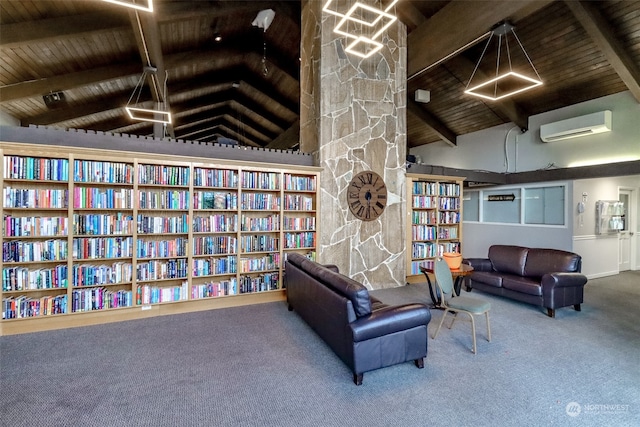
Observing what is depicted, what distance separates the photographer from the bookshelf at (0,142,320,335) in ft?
11.5

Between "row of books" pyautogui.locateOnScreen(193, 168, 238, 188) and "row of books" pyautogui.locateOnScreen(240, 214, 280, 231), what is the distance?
1.96 feet

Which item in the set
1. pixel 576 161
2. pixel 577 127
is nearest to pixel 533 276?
pixel 576 161

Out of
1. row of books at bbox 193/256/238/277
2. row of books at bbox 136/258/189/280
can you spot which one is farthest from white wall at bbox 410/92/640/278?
row of books at bbox 136/258/189/280

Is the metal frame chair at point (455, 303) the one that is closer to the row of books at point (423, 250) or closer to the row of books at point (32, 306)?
the row of books at point (423, 250)

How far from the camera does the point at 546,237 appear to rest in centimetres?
711

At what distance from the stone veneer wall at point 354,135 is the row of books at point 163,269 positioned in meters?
2.22

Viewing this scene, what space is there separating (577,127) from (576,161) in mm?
825

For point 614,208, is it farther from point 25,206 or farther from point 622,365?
point 25,206

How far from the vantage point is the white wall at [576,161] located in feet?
20.0

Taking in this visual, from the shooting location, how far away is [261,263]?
15.7 feet

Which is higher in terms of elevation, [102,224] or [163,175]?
[163,175]

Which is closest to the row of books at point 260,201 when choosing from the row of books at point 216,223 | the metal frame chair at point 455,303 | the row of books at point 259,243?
the row of books at point 216,223

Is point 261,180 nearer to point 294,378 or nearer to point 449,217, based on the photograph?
point 294,378

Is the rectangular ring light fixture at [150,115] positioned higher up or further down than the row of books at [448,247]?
higher up
